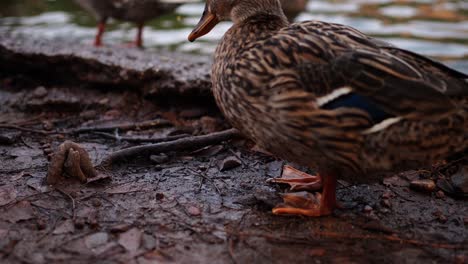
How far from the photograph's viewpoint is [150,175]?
362cm

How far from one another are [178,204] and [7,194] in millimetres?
998

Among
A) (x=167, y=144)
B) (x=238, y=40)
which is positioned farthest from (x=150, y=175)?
(x=238, y=40)

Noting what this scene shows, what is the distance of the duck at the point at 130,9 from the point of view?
26.5 feet

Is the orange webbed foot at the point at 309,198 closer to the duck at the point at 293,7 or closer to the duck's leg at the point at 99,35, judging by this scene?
the duck's leg at the point at 99,35

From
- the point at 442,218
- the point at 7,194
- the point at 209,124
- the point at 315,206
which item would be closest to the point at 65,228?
the point at 7,194

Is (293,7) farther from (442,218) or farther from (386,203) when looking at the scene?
(442,218)

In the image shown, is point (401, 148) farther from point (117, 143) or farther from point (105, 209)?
point (117, 143)

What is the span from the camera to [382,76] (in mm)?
2754

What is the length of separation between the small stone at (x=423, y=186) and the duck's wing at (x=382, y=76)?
0.77m

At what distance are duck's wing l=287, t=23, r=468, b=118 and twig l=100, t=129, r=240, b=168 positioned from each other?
1.26 meters

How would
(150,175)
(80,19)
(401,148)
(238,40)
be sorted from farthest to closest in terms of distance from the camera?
(80,19), (150,175), (238,40), (401,148)

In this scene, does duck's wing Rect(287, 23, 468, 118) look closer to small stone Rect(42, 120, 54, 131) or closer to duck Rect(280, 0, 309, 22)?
small stone Rect(42, 120, 54, 131)

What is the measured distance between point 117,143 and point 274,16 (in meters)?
1.57

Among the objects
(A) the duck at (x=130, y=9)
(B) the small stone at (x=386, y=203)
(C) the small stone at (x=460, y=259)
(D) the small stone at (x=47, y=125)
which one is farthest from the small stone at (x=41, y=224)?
(A) the duck at (x=130, y=9)
